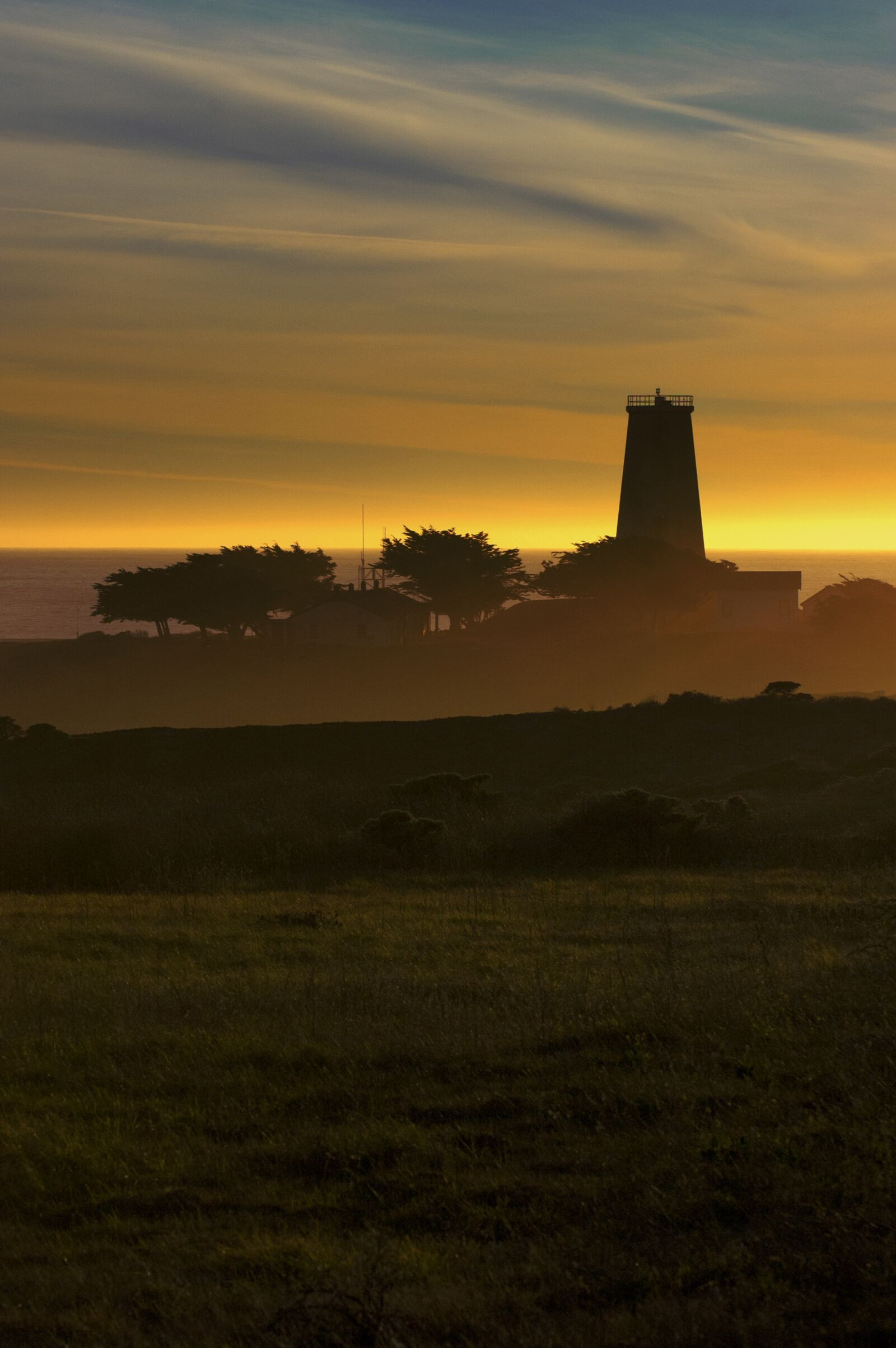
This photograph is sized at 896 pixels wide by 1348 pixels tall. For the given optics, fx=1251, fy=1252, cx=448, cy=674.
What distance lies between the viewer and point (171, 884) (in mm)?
19031

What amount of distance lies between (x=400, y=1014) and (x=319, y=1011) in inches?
26.7

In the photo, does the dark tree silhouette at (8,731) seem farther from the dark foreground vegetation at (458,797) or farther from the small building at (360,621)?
the small building at (360,621)

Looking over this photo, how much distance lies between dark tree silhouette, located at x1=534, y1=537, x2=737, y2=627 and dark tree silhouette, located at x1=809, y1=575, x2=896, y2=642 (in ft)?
31.3

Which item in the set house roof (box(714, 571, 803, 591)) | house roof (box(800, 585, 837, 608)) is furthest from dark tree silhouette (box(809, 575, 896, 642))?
house roof (box(714, 571, 803, 591))

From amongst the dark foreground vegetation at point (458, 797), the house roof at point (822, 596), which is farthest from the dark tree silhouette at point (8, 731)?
the house roof at point (822, 596)

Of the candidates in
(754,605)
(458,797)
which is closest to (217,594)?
(754,605)

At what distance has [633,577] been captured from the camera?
82750 millimetres

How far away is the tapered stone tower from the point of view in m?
82.8

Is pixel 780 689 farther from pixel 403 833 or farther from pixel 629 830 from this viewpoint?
pixel 403 833

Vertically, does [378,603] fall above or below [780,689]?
above

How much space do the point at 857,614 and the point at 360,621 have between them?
118ft

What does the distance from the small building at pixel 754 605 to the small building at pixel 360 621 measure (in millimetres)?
21226

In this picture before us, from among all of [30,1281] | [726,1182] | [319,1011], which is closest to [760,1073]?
[726,1182]

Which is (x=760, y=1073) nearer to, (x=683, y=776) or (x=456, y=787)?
(x=456, y=787)
